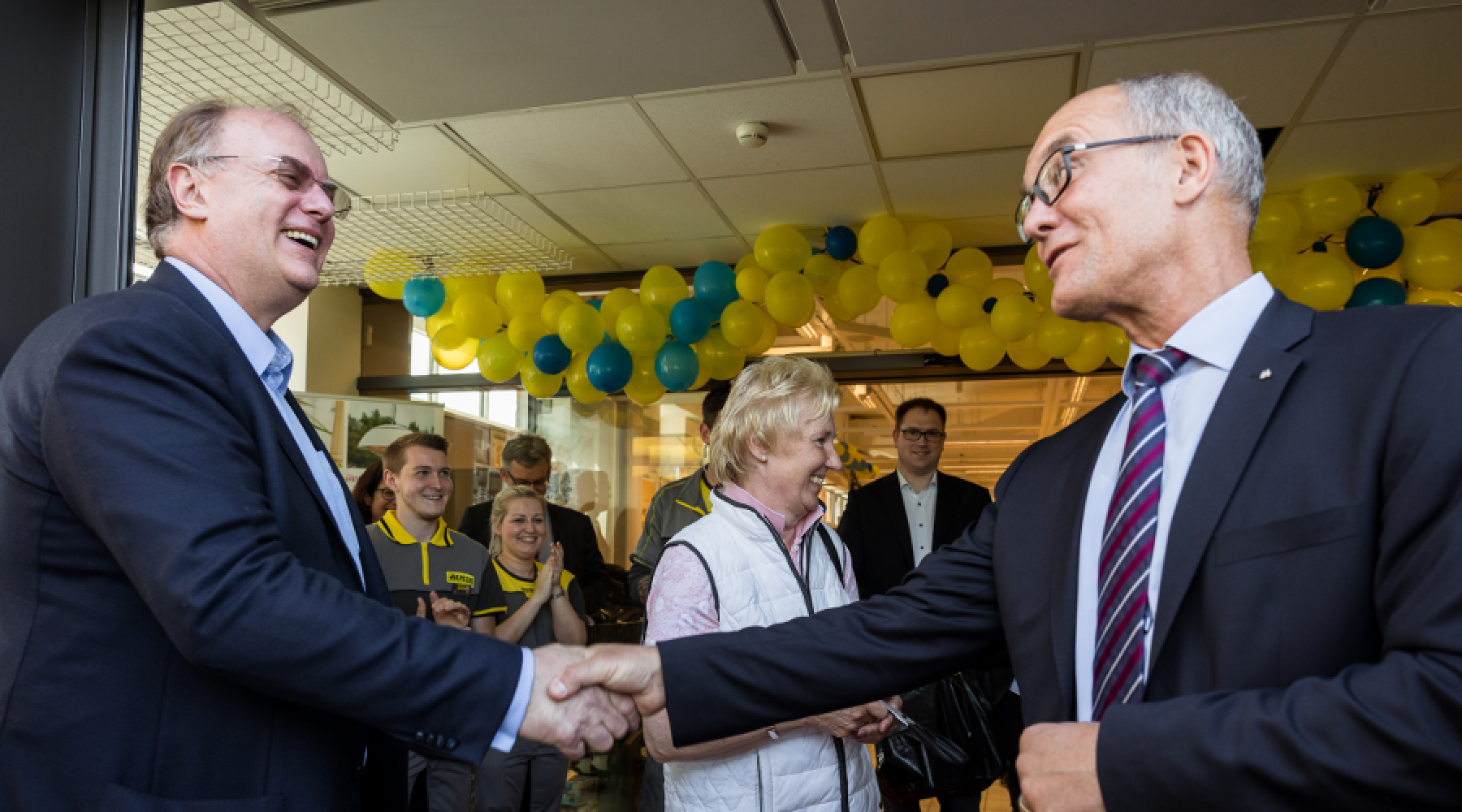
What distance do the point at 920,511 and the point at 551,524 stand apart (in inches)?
66.3

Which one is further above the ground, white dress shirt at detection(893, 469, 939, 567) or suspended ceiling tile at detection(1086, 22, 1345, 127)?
suspended ceiling tile at detection(1086, 22, 1345, 127)

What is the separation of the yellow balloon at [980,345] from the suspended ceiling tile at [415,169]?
2210mm

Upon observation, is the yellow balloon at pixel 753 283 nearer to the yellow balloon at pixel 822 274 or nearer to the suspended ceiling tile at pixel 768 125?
the yellow balloon at pixel 822 274

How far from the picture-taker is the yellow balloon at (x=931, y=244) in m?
4.54

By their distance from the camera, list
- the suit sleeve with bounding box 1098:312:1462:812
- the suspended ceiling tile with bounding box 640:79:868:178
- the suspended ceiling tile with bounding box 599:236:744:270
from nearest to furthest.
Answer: the suit sleeve with bounding box 1098:312:1462:812
the suspended ceiling tile with bounding box 640:79:868:178
the suspended ceiling tile with bounding box 599:236:744:270

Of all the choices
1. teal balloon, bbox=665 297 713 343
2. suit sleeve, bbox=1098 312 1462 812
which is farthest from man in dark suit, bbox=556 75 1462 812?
teal balloon, bbox=665 297 713 343

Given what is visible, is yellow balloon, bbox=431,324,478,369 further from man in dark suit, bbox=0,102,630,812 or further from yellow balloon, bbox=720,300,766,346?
man in dark suit, bbox=0,102,630,812

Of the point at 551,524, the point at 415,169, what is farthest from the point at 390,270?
the point at 551,524

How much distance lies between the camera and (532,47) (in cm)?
283

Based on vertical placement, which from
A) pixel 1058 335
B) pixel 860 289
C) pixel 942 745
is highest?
pixel 860 289

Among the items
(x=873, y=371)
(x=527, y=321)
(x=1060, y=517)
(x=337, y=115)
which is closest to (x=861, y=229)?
(x=873, y=371)

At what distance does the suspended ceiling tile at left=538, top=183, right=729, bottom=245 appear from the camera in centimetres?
450

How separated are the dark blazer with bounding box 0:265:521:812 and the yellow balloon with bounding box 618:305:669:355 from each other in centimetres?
342

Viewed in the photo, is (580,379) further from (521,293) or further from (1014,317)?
(1014,317)
